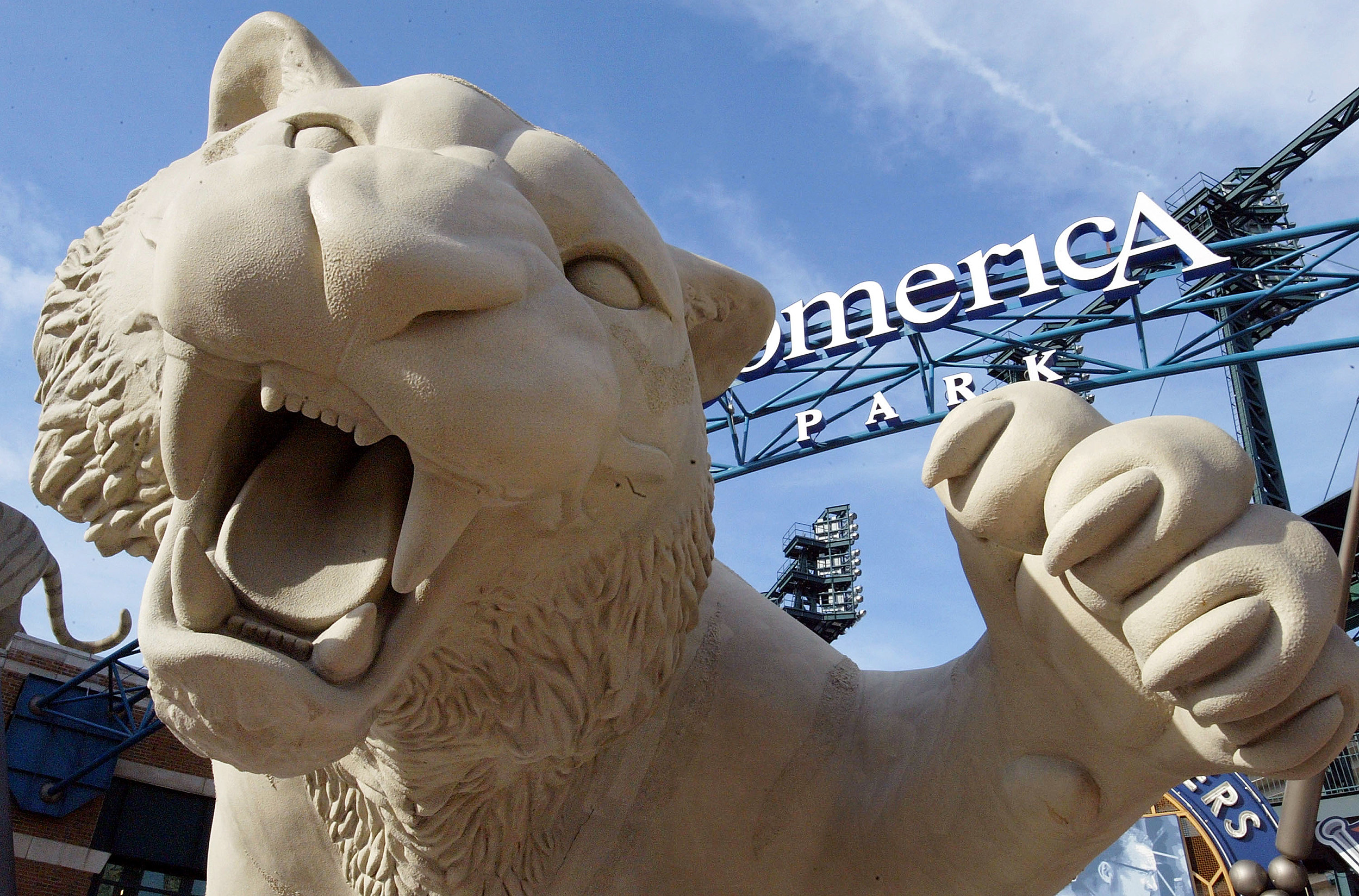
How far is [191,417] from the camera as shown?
38.8 inches

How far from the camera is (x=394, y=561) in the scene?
96 centimetres

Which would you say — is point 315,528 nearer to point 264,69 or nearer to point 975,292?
Result: point 264,69

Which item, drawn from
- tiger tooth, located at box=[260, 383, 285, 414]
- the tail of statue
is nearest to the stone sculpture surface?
tiger tooth, located at box=[260, 383, 285, 414]

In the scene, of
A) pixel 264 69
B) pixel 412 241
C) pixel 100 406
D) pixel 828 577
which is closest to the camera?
pixel 412 241

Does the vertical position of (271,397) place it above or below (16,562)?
below

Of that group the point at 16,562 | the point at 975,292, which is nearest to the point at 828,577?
the point at 975,292

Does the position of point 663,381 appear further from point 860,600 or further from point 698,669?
point 860,600

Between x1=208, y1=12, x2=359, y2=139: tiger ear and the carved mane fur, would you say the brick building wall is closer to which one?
the carved mane fur

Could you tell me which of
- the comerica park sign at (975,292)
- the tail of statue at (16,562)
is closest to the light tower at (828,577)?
the comerica park sign at (975,292)

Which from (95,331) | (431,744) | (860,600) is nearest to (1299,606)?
(431,744)

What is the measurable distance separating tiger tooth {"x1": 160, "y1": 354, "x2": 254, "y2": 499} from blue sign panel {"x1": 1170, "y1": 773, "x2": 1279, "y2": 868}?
7734mm

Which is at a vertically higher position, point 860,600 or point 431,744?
point 860,600

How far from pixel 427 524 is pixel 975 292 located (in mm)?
7901

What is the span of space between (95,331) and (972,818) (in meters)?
1.30
